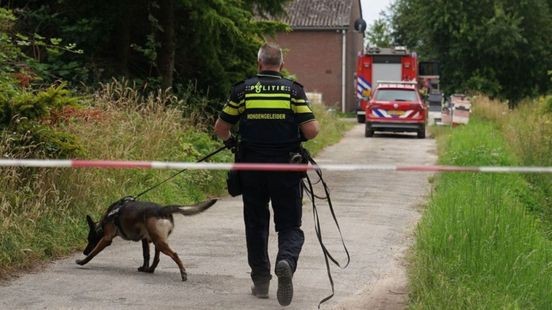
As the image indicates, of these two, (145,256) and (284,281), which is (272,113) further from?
(145,256)

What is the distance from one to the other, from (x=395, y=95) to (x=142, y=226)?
2179cm

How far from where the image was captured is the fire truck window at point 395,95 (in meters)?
28.8

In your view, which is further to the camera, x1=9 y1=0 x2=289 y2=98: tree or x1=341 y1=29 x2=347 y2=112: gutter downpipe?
x1=341 y1=29 x2=347 y2=112: gutter downpipe

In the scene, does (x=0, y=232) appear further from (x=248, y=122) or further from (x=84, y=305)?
(x=248, y=122)

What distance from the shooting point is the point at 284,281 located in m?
6.68

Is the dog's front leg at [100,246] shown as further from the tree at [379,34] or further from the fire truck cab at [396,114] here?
the tree at [379,34]

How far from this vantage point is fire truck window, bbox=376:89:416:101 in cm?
2880

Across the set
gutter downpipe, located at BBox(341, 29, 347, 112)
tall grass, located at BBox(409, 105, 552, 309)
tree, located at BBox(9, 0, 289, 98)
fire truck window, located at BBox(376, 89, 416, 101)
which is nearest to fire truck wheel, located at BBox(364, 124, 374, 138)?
fire truck window, located at BBox(376, 89, 416, 101)

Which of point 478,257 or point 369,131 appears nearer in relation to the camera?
point 478,257

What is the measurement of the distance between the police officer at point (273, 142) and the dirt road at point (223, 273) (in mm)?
490

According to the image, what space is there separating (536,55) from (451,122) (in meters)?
20.8

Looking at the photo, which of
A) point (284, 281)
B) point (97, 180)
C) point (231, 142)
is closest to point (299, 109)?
point (231, 142)

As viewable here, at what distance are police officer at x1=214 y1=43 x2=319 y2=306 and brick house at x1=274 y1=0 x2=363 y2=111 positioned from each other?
142 feet

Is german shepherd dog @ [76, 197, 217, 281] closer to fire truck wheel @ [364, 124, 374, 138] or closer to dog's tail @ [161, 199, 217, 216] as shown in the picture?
dog's tail @ [161, 199, 217, 216]
